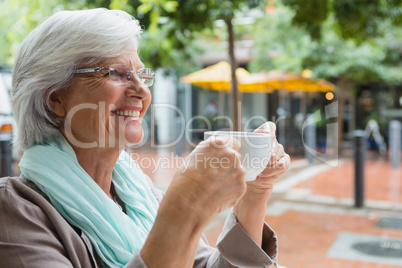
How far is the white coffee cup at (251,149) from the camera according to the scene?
1.02 metres

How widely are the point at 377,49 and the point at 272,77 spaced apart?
326 centimetres

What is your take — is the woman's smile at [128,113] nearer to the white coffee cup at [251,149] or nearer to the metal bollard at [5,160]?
the white coffee cup at [251,149]

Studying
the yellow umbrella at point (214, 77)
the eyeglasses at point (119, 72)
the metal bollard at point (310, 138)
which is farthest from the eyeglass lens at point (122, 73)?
the metal bollard at point (310, 138)

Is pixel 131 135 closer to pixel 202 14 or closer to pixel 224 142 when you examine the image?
pixel 224 142

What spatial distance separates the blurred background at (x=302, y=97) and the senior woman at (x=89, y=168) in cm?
59

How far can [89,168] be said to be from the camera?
1391 mm

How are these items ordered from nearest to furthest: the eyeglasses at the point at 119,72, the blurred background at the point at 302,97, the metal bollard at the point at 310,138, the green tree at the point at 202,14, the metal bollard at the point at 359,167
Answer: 1. the eyeglasses at the point at 119,72
2. the blurred background at the point at 302,97
3. the green tree at the point at 202,14
4. the metal bollard at the point at 359,167
5. the metal bollard at the point at 310,138

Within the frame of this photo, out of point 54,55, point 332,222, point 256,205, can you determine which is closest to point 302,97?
point 332,222

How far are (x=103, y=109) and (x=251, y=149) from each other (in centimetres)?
52

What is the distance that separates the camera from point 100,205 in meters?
1.25

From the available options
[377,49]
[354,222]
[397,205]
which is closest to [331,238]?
[354,222]

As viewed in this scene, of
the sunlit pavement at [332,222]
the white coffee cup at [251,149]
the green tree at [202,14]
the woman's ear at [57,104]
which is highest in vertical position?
the green tree at [202,14]

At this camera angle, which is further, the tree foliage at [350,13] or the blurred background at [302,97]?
the tree foliage at [350,13]

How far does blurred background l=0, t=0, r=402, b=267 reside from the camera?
15.7 feet
